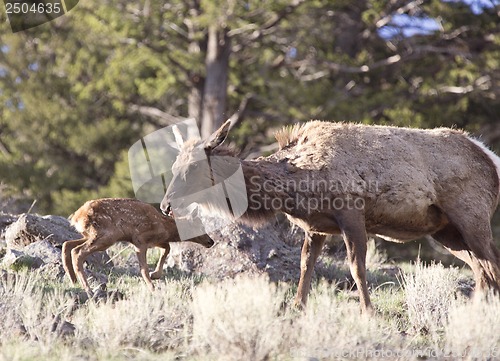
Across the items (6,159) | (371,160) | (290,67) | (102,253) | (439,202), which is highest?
(371,160)

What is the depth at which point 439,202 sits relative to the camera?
939 centimetres

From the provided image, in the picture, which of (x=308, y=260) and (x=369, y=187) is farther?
(x=308, y=260)

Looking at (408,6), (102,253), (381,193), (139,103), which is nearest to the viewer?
(381,193)

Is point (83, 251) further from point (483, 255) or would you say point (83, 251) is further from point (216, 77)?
point (216, 77)

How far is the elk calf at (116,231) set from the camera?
31.3ft

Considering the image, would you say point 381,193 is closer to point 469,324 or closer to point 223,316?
point 469,324

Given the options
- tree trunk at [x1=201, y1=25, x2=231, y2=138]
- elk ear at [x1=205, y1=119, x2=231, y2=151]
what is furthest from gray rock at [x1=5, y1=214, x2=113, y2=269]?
tree trunk at [x1=201, y1=25, x2=231, y2=138]

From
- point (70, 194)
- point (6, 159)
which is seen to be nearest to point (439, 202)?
point (70, 194)

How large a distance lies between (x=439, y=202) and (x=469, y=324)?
2648mm

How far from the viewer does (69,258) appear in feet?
31.6

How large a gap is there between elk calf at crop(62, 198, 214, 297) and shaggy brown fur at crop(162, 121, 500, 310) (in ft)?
3.83

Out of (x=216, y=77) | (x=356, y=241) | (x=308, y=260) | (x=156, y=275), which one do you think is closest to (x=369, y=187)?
(x=356, y=241)

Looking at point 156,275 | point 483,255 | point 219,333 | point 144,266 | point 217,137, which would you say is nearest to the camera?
point 219,333

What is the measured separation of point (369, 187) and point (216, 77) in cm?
1459
